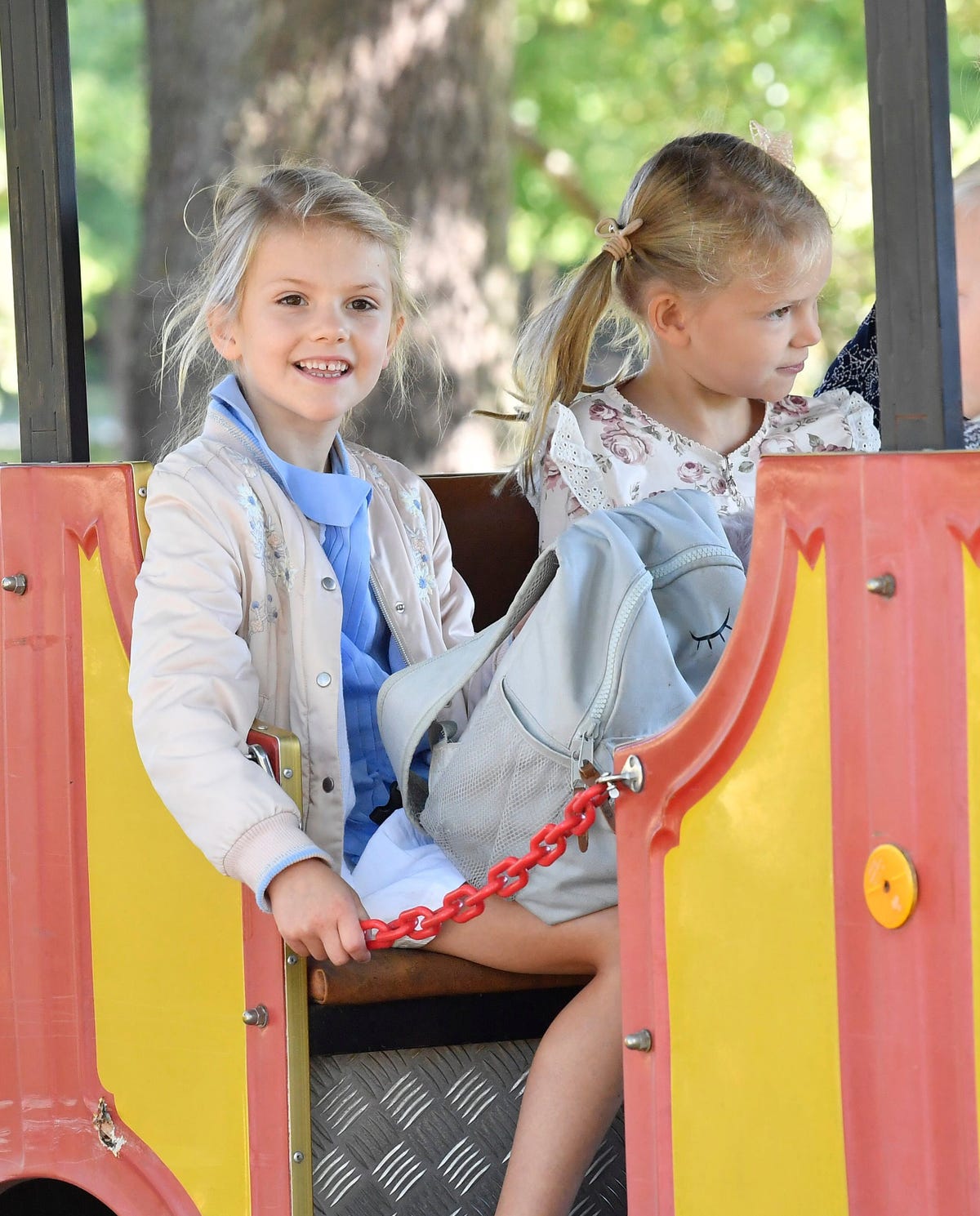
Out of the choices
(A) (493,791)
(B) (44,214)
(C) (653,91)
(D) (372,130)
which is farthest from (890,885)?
(C) (653,91)

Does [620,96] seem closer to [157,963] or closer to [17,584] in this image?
[17,584]

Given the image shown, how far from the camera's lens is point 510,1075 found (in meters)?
1.91

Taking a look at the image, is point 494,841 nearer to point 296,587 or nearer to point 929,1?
point 296,587

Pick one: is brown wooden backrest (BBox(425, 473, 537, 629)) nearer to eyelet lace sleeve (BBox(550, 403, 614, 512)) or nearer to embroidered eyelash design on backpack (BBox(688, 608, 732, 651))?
eyelet lace sleeve (BBox(550, 403, 614, 512))

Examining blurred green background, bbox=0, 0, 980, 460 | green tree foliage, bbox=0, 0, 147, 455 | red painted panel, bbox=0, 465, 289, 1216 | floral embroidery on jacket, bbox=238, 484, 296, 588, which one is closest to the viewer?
red painted panel, bbox=0, 465, 289, 1216

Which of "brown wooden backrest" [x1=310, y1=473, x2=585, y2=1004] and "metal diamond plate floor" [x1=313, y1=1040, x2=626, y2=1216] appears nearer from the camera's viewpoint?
"metal diamond plate floor" [x1=313, y1=1040, x2=626, y2=1216]

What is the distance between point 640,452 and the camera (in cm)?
260

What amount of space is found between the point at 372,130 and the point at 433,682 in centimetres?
399

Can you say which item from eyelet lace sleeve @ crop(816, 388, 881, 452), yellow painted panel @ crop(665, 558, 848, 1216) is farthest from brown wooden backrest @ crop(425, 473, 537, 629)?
yellow painted panel @ crop(665, 558, 848, 1216)

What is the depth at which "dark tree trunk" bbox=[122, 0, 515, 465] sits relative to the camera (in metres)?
5.45

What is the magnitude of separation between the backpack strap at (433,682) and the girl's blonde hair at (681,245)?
76cm

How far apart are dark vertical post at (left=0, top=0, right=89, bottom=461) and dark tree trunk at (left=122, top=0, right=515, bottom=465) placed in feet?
11.0

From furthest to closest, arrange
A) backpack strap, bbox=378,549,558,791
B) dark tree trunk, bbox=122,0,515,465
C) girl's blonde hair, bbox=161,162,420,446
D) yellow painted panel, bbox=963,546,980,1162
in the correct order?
dark tree trunk, bbox=122,0,515,465 < girl's blonde hair, bbox=161,162,420,446 < backpack strap, bbox=378,549,558,791 < yellow painted panel, bbox=963,546,980,1162

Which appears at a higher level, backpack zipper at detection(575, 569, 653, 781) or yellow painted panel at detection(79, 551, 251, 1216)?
backpack zipper at detection(575, 569, 653, 781)
